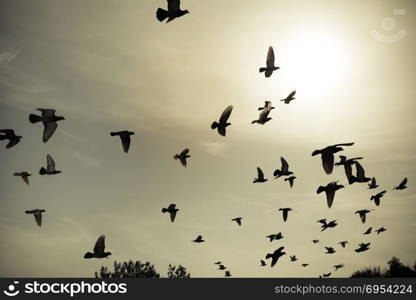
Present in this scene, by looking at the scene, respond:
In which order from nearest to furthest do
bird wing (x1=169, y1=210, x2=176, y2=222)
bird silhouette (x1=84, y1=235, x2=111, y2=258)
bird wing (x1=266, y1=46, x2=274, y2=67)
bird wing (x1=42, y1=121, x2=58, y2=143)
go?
bird silhouette (x1=84, y1=235, x2=111, y2=258), bird wing (x1=42, y1=121, x2=58, y2=143), bird wing (x1=266, y1=46, x2=274, y2=67), bird wing (x1=169, y1=210, x2=176, y2=222)

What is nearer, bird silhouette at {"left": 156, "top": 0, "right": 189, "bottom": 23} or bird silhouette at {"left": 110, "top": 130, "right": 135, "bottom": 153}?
bird silhouette at {"left": 156, "top": 0, "right": 189, "bottom": 23}

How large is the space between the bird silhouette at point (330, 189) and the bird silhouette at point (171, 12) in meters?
8.94

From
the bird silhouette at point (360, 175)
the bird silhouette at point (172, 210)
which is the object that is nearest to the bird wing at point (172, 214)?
the bird silhouette at point (172, 210)

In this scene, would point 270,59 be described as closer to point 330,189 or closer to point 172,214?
point 330,189

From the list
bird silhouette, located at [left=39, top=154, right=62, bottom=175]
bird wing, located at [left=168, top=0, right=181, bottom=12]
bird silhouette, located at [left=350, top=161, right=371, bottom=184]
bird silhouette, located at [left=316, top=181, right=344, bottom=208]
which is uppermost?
bird wing, located at [left=168, top=0, right=181, bottom=12]

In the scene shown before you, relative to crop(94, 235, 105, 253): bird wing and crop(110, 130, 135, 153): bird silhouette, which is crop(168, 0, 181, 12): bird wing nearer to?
crop(110, 130, 135, 153): bird silhouette

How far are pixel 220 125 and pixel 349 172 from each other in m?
6.00

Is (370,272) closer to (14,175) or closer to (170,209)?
(170,209)

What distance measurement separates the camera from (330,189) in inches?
856

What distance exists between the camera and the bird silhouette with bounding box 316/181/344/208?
21141 millimetres

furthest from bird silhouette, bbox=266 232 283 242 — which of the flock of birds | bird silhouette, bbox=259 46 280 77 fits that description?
bird silhouette, bbox=259 46 280 77

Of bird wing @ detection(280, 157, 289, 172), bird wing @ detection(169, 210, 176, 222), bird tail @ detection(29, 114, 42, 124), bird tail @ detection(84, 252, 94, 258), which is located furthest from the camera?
bird wing @ detection(169, 210, 176, 222)

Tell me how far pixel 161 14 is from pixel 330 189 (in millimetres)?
10077

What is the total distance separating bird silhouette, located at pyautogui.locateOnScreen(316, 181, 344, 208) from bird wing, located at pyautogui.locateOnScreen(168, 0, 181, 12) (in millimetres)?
9158
